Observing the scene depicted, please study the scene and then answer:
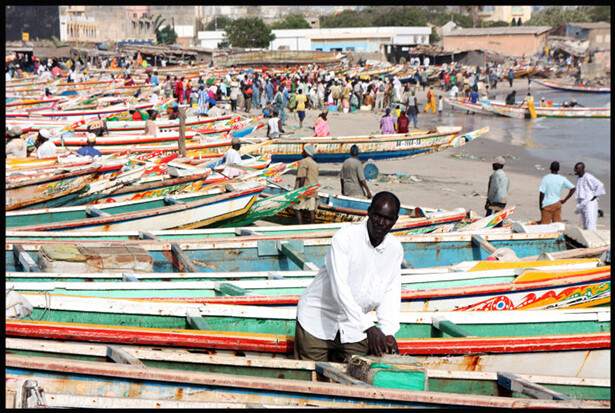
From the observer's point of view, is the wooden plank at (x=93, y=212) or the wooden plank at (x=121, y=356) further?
the wooden plank at (x=93, y=212)

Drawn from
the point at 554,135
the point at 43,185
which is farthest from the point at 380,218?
the point at 554,135

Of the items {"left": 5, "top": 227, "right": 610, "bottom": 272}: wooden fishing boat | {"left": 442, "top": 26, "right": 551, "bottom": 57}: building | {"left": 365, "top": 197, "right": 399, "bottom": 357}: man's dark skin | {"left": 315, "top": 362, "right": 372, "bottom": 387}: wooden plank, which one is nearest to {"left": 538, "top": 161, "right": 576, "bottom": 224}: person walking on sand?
{"left": 5, "top": 227, "right": 610, "bottom": 272}: wooden fishing boat

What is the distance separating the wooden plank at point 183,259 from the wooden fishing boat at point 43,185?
13.4 feet

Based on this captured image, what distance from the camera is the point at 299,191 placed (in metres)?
11.7

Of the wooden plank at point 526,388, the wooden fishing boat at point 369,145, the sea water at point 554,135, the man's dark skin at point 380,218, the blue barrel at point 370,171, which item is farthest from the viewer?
the sea water at point 554,135

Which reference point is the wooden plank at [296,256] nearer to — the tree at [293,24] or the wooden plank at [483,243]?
the wooden plank at [483,243]

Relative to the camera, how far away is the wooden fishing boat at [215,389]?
471cm

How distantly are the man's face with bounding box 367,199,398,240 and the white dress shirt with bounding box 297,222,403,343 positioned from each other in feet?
0.30

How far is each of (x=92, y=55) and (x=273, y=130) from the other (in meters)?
41.1

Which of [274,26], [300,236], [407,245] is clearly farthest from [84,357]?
[274,26]

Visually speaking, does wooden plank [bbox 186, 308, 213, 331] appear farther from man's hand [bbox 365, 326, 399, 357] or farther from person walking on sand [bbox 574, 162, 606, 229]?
person walking on sand [bbox 574, 162, 606, 229]

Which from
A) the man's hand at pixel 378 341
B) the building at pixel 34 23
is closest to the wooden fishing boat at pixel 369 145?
the man's hand at pixel 378 341

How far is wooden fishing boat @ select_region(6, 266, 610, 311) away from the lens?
695 centimetres

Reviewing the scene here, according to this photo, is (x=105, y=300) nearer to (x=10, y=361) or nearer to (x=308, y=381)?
(x=10, y=361)
